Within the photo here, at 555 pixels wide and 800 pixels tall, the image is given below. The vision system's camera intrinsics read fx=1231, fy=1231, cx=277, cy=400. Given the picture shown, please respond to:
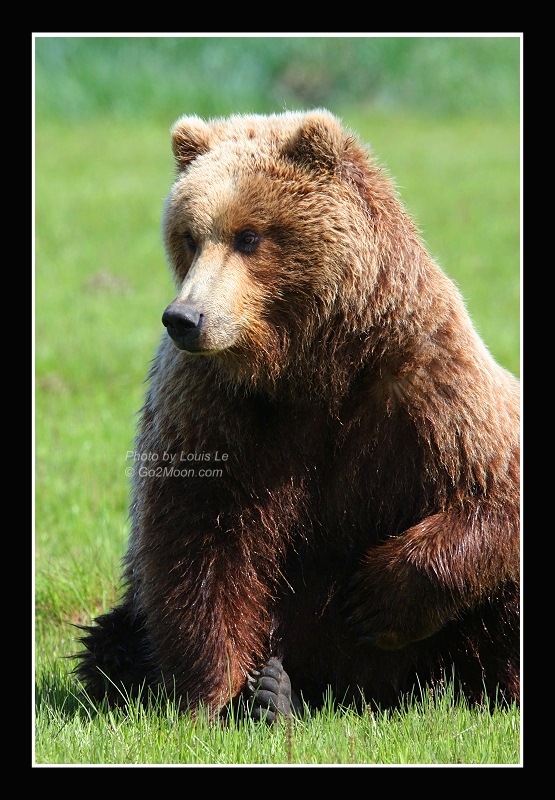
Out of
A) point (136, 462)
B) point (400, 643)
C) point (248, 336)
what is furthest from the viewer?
point (136, 462)

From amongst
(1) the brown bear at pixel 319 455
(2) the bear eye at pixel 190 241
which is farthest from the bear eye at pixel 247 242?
(2) the bear eye at pixel 190 241

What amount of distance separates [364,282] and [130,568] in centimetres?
192

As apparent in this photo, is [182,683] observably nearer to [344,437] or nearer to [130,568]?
[130,568]

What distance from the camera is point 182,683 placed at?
5.32 metres

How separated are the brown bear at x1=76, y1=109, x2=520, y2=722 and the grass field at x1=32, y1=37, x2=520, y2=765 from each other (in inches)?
15.3

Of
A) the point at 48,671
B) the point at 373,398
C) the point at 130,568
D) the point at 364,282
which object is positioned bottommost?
the point at 48,671

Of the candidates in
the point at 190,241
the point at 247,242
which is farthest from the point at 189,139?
the point at 247,242

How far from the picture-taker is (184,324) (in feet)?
15.1

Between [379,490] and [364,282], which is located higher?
[364,282]

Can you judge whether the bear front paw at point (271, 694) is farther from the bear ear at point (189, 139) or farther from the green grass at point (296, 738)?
the bear ear at point (189, 139)

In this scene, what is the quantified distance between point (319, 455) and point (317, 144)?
1311 mm

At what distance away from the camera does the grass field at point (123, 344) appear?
4844 mm

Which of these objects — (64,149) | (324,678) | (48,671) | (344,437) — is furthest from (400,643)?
(64,149)

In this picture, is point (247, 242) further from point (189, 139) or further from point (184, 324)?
point (189, 139)
